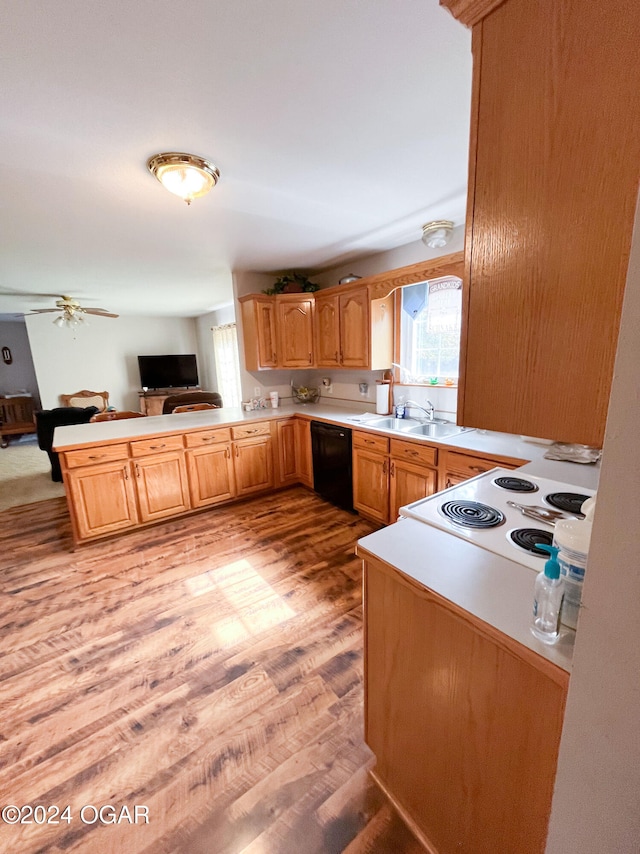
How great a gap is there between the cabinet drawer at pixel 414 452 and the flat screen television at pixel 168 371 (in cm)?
613

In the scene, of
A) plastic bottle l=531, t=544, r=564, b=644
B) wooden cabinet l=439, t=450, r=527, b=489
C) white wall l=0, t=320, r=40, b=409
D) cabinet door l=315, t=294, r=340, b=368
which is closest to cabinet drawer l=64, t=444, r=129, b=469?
cabinet door l=315, t=294, r=340, b=368

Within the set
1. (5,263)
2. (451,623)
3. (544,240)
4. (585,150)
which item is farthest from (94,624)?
(5,263)

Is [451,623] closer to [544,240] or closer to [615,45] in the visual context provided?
[544,240]

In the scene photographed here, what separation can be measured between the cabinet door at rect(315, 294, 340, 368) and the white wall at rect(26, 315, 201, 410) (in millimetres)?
5242

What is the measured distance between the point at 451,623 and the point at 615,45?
1178 millimetres

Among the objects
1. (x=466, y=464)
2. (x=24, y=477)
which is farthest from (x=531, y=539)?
(x=24, y=477)

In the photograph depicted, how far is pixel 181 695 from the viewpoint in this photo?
1536 millimetres

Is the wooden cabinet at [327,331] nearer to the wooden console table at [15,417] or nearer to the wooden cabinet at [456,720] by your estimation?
the wooden cabinet at [456,720]

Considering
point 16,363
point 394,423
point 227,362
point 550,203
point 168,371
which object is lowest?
point 394,423

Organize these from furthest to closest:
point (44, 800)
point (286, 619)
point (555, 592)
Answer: point (286, 619)
point (44, 800)
point (555, 592)

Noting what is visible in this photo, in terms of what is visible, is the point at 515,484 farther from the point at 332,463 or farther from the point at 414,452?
the point at 332,463

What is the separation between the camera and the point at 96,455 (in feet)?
8.86

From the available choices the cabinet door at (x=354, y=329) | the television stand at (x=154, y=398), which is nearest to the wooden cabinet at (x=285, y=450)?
the cabinet door at (x=354, y=329)

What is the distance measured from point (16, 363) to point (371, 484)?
8.39 m
